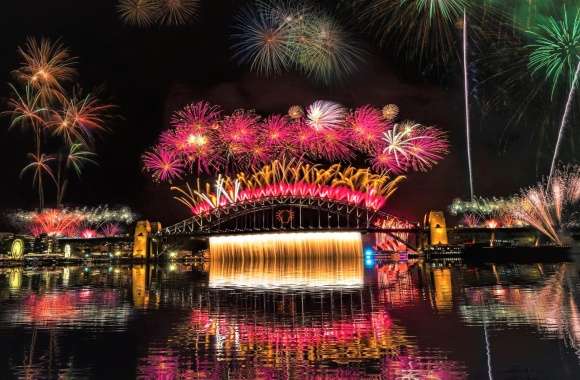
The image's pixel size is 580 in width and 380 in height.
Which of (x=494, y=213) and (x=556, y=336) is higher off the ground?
(x=494, y=213)

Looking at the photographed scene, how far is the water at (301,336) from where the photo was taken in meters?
14.1

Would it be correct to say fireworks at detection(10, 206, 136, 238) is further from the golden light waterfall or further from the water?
the water

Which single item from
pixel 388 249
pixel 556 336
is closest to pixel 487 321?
pixel 556 336

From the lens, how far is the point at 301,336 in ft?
61.9

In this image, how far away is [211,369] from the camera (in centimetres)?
1416

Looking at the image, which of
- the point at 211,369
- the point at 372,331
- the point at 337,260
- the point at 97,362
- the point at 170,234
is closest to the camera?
the point at 211,369

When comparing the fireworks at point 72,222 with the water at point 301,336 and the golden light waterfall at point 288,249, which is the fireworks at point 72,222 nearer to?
the golden light waterfall at point 288,249

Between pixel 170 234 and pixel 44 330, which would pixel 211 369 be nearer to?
pixel 44 330

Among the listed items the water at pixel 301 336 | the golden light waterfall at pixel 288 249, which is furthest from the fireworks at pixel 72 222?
the water at pixel 301 336

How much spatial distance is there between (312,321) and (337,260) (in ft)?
310

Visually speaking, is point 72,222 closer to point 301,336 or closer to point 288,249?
point 288,249

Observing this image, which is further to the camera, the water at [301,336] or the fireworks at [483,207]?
the fireworks at [483,207]

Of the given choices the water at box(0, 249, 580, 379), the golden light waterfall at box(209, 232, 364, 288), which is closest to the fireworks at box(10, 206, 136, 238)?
the golden light waterfall at box(209, 232, 364, 288)

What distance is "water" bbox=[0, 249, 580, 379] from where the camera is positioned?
14055mm
